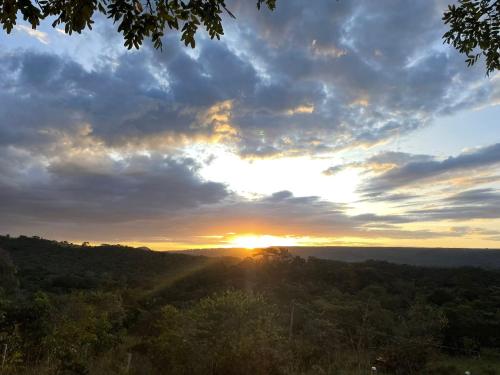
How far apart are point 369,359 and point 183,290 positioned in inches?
1254

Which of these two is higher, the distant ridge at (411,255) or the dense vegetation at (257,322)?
the distant ridge at (411,255)

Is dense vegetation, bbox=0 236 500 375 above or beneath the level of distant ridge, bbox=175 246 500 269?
beneath

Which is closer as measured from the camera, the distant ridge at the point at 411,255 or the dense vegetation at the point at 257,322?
the dense vegetation at the point at 257,322

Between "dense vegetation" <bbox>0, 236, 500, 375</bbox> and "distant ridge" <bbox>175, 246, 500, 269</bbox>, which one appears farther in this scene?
"distant ridge" <bbox>175, 246, 500, 269</bbox>

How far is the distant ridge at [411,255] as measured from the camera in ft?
333

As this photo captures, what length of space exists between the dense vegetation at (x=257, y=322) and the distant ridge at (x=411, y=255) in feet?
130

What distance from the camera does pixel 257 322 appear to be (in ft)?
37.7

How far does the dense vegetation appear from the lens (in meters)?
11.2

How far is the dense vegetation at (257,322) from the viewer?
11250mm

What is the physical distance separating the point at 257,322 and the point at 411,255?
381 feet

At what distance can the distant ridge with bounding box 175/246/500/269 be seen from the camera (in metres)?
101

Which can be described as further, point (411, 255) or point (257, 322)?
point (411, 255)

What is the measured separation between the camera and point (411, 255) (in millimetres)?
118125

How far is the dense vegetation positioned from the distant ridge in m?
39.7
